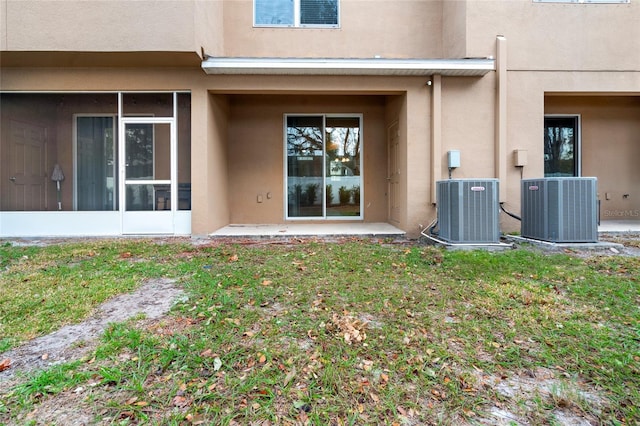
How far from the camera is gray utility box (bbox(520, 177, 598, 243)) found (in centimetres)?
491

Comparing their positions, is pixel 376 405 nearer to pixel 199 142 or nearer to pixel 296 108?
pixel 199 142

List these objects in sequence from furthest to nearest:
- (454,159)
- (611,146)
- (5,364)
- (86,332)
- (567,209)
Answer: (611,146) → (454,159) → (567,209) → (86,332) → (5,364)

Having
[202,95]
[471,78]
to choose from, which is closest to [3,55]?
[202,95]

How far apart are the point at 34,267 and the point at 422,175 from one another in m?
5.86

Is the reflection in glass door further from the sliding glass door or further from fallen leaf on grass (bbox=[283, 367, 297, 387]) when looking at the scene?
fallen leaf on grass (bbox=[283, 367, 297, 387])

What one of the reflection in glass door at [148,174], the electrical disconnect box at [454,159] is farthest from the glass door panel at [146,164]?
the electrical disconnect box at [454,159]

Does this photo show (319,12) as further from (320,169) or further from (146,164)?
(146,164)

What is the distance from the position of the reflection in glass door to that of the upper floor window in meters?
3.10

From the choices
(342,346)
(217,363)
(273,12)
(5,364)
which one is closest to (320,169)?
(273,12)

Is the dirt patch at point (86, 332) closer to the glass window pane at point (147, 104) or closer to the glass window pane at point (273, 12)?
the glass window pane at point (147, 104)

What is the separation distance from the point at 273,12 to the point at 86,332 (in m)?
7.00

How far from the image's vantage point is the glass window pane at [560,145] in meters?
7.66

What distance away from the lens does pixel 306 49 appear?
23.4 ft

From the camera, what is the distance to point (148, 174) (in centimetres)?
615
